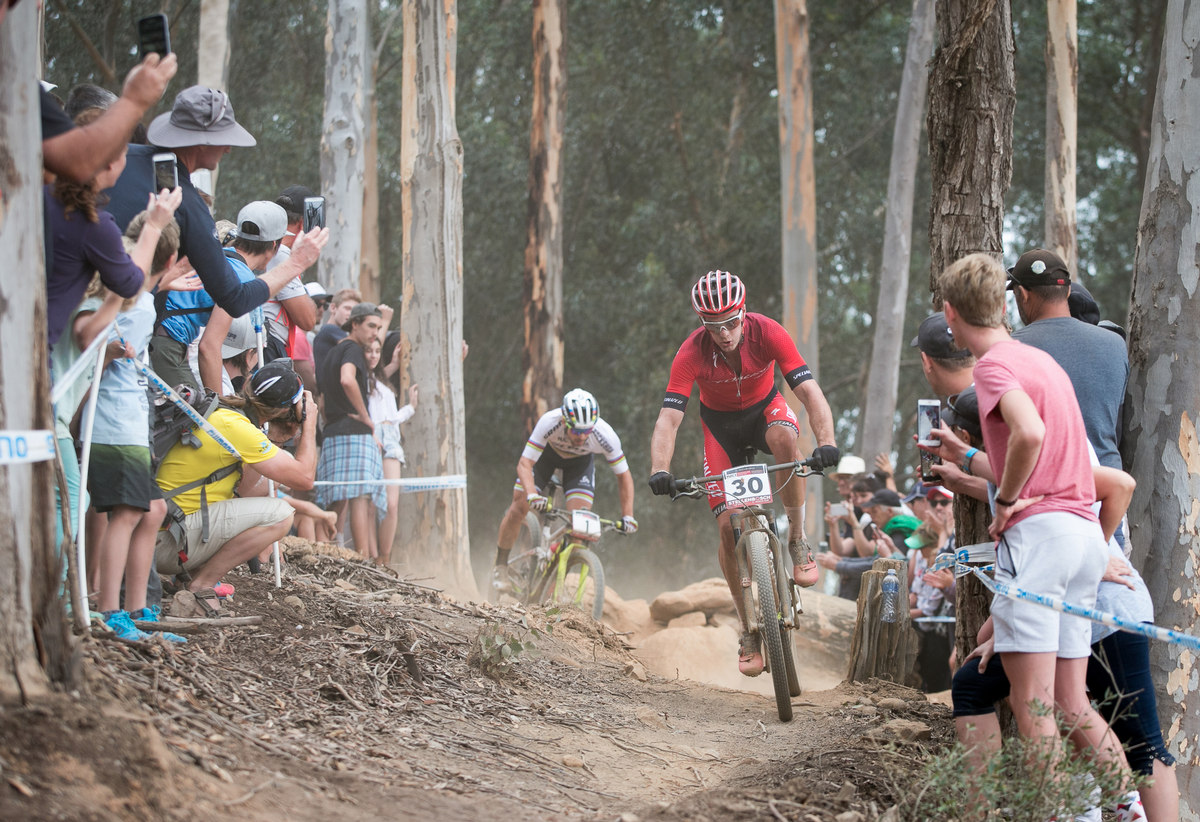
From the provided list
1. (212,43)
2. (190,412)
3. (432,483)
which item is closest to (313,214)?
(190,412)

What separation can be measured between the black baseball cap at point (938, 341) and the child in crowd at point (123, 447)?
3.02 m

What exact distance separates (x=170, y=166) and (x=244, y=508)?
1675 millimetres

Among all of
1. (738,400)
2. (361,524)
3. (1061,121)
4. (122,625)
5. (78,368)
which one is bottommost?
(361,524)

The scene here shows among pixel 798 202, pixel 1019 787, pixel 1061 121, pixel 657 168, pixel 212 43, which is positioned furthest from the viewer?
pixel 657 168

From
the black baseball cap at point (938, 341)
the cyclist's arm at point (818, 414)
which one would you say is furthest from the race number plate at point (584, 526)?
the black baseball cap at point (938, 341)

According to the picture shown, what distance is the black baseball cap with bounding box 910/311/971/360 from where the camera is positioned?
14.5ft

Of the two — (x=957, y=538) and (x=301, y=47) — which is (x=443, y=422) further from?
(x=301, y=47)

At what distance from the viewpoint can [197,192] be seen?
4824 mm

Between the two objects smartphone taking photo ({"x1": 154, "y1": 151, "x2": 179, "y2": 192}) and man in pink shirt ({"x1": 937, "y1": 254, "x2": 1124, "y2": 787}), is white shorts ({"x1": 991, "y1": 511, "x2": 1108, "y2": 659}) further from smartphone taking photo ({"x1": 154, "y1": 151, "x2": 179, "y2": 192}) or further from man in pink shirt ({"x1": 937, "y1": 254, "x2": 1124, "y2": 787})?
smartphone taking photo ({"x1": 154, "y1": 151, "x2": 179, "y2": 192})

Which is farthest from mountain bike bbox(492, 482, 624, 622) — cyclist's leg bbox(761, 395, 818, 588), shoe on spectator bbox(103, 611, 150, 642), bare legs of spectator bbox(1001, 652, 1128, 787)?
bare legs of spectator bbox(1001, 652, 1128, 787)

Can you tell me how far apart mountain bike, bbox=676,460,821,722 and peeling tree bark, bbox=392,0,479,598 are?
4.28m

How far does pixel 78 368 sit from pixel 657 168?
73.1 feet

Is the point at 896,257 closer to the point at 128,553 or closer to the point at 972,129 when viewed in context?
the point at 972,129

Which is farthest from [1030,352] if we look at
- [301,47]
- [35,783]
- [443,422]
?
[301,47]
